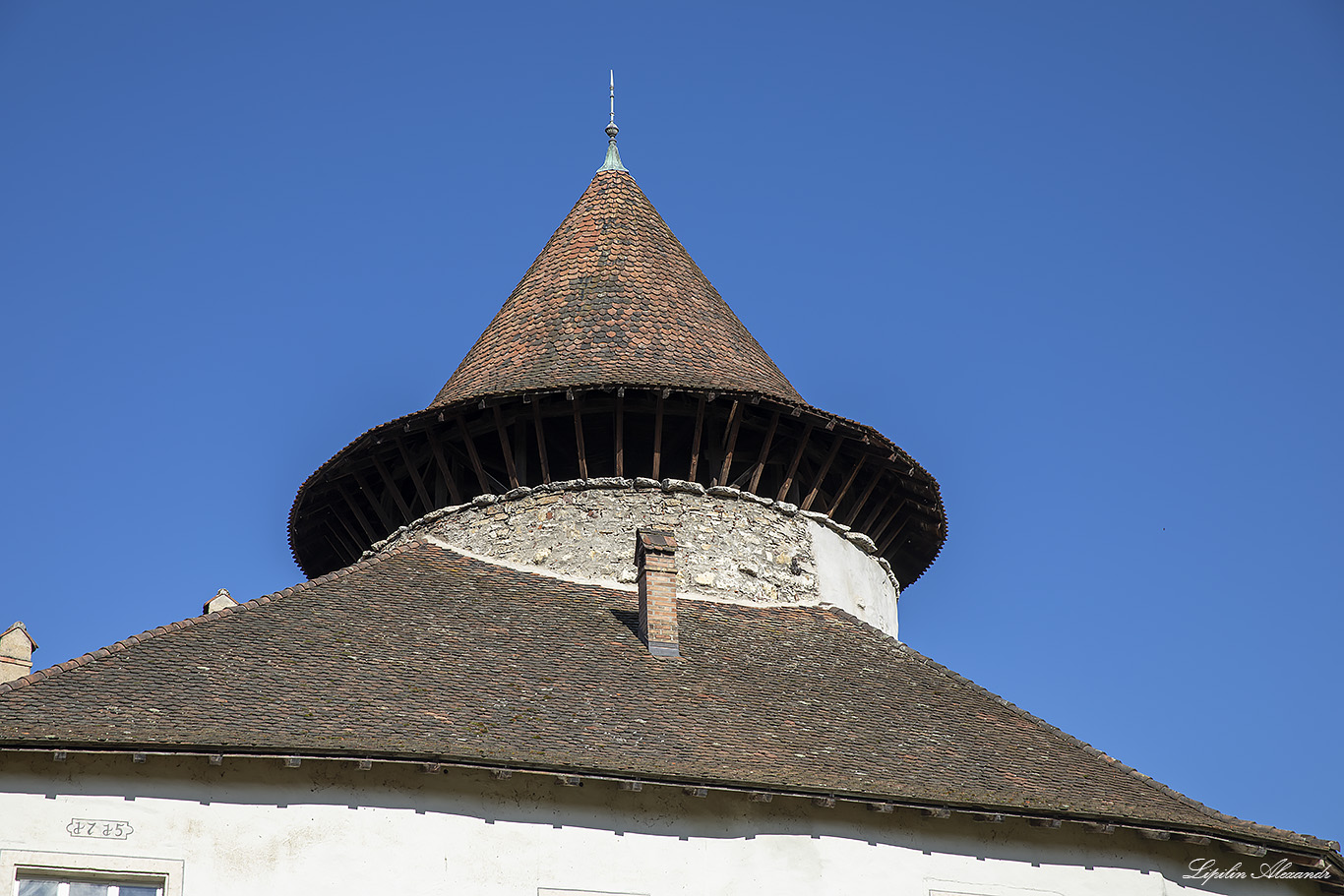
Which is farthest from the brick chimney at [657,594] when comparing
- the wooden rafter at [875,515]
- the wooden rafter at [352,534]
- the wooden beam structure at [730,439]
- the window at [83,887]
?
the window at [83,887]

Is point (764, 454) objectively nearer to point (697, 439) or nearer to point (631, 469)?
point (697, 439)

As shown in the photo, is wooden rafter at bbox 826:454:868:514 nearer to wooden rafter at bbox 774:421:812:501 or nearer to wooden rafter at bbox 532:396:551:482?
wooden rafter at bbox 774:421:812:501

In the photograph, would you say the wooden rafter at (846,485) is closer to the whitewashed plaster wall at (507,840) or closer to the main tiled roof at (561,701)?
the main tiled roof at (561,701)

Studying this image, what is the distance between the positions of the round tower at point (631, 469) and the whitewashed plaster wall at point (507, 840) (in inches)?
203

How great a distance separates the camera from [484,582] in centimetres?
2017

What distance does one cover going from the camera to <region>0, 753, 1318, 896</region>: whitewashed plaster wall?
14664mm

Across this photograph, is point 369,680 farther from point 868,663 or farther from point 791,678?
point 868,663

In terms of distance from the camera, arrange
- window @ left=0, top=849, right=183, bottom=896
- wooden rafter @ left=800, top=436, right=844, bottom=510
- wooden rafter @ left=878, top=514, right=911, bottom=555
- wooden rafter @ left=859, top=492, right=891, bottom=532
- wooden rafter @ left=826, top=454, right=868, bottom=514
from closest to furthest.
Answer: window @ left=0, top=849, right=183, bottom=896 → wooden rafter @ left=800, top=436, right=844, bottom=510 → wooden rafter @ left=826, top=454, right=868, bottom=514 → wooden rafter @ left=859, top=492, right=891, bottom=532 → wooden rafter @ left=878, top=514, right=911, bottom=555

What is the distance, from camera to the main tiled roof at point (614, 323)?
72.5 ft

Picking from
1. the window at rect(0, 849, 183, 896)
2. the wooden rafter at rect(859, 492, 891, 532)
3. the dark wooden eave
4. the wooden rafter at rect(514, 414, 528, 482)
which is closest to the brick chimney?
the dark wooden eave

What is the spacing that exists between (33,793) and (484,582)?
6.46 m

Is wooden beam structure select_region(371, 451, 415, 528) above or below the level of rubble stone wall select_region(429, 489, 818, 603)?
above

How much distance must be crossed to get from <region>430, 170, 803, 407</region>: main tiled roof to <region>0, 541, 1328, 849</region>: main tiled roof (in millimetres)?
2945

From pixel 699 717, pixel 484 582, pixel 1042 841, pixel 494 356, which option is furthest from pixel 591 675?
pixel 494 356
